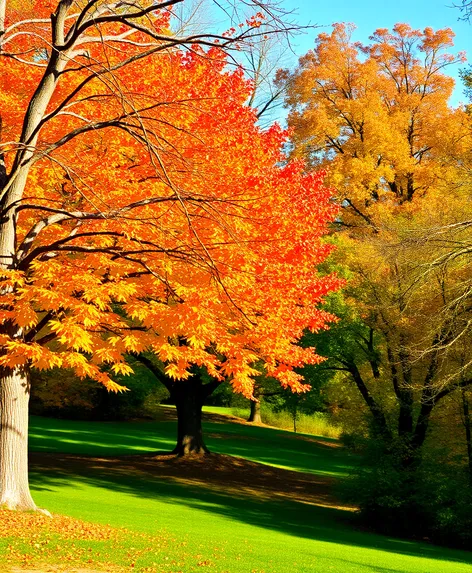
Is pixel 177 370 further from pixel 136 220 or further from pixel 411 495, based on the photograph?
pixel 411 495

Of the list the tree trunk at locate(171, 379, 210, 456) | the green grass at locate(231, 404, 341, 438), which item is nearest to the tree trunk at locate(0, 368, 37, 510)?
the tree trunk at locate(171, 379, 210, 456)

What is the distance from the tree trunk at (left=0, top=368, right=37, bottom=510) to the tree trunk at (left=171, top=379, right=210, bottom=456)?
1273 centimetres

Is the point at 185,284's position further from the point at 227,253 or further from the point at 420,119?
the point at 420,119

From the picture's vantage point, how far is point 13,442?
1164 cm

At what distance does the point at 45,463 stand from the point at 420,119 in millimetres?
21857

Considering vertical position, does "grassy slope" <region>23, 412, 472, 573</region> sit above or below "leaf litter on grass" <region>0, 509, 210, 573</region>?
below

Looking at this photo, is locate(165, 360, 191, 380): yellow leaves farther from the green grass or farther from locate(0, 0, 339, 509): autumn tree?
the green grass

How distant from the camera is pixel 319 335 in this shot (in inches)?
904

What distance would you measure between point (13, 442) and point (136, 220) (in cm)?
416

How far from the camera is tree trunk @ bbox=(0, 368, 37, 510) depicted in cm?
1152

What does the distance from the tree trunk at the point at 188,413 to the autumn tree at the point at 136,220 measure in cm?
947

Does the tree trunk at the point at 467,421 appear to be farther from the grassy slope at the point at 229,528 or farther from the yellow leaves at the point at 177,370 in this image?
the yellow leaves at the point at 177,370

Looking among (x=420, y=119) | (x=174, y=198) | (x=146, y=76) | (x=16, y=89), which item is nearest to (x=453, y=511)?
(x=174, y=198)

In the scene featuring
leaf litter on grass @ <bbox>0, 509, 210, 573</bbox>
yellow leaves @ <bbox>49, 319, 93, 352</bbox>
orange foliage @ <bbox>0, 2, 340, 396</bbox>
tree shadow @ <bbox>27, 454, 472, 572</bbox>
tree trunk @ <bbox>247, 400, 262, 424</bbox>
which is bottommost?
tree shadow @ <bbox>27, 454, 472, 572</bbox>
